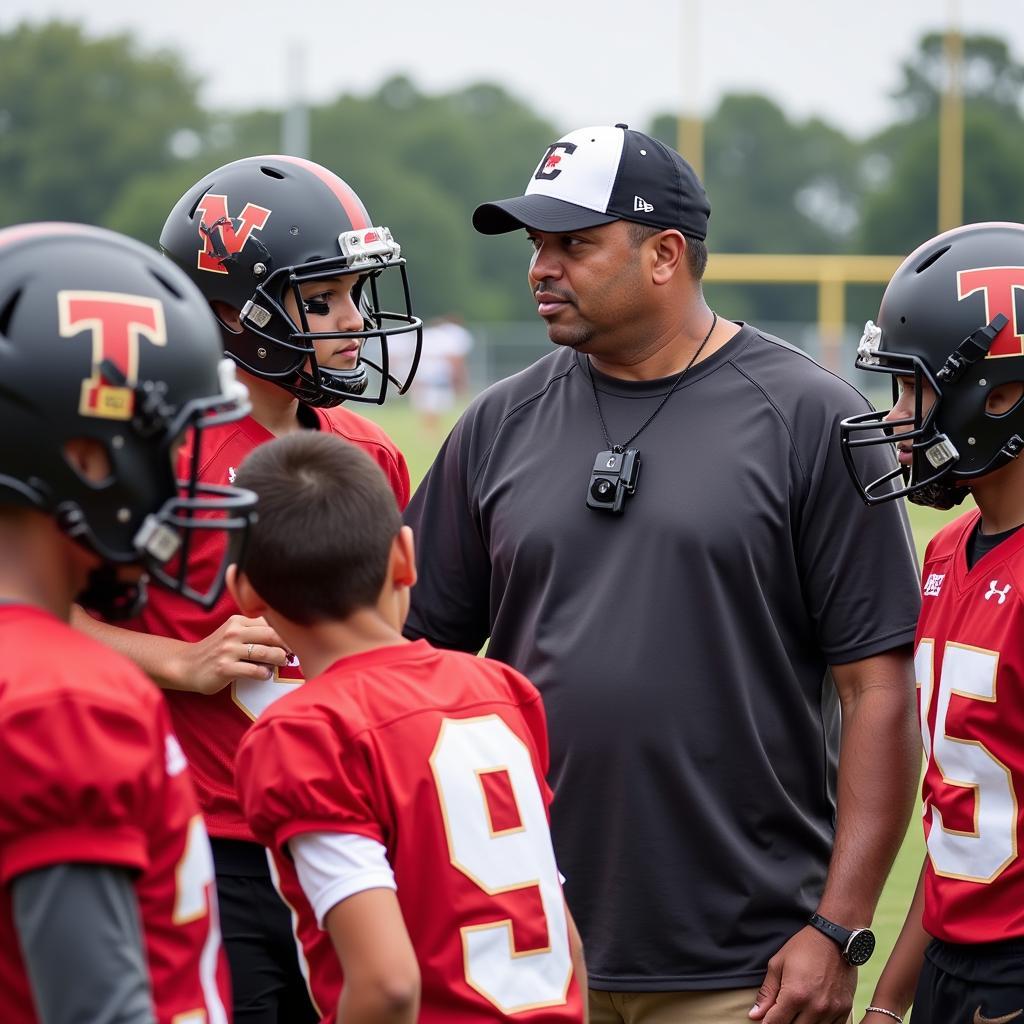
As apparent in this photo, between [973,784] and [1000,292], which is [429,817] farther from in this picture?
[1000,292]

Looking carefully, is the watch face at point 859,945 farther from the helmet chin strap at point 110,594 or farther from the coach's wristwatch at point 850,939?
the helmet chin strap at point 110,594

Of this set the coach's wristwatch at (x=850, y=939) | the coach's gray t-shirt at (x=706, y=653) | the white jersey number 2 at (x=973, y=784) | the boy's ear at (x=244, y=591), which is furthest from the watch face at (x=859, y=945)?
the boy's ear at (x=244, y=591)

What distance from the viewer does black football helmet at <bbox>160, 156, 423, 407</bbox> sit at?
3.54 metres

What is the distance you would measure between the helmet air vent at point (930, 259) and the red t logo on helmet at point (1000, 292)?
104 mm

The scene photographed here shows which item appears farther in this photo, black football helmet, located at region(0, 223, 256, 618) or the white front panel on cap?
the white front panel on cap

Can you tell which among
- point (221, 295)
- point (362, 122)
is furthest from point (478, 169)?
point (221, 295)

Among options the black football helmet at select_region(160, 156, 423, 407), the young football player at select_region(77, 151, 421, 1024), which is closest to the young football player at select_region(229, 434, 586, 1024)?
the young football player at select_region(77, 151, 421, 1024)

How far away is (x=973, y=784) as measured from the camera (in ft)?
9.56

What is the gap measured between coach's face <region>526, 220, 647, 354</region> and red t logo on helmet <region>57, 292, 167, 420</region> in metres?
1.58

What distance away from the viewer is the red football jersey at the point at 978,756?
286cm

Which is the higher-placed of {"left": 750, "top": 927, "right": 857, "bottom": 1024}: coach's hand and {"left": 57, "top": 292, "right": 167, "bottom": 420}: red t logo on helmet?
{"left": 57, "top": 292, "right": 167, "bottom": 420}: red t logo on helmet

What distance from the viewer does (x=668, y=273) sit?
141 inches

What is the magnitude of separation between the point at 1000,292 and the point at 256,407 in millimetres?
1661

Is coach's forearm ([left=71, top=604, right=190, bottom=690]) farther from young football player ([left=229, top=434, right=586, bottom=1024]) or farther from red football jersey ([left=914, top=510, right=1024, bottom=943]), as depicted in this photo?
red football jersey ([left=914, top=510, right=1024, bottom=943])
